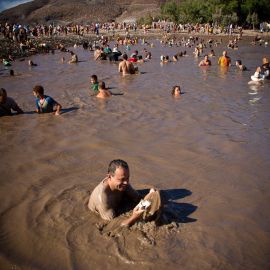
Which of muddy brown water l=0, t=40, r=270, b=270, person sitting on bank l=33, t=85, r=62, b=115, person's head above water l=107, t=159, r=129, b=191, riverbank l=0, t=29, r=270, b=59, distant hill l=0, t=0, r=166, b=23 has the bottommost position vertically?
muddy brown water l=0, t=40, r=270, b=270

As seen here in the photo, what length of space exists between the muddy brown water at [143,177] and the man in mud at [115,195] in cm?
15

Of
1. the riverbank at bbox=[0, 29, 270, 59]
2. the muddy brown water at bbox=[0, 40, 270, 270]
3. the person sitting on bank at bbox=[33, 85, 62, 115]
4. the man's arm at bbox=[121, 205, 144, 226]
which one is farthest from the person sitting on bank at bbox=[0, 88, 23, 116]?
the riverbank at bbox=[0, 29, 270, 59]

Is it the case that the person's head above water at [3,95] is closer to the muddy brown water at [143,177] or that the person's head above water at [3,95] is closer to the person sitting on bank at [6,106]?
the person sitting on bank at [6,106]

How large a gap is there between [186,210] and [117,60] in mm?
17479

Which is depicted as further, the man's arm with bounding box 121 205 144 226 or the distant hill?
Answer: the distant hill

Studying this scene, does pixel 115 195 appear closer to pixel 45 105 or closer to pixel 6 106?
pixel 45 105

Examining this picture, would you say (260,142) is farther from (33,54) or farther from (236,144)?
(33,54)

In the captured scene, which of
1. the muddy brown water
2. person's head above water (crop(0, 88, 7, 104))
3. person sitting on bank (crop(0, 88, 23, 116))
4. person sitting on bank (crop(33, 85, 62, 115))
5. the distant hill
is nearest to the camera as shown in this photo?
the muddy brown water

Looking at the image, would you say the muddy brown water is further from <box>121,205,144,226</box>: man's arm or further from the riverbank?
the riverbank

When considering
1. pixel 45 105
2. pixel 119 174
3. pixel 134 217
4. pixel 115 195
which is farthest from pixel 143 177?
pixel 45 105

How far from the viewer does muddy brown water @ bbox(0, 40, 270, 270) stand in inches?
146

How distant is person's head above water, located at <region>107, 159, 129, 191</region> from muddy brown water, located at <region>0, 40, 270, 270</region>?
0.55 metres

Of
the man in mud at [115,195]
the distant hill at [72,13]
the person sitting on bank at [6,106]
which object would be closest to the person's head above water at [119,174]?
the man in mud at [115,195]

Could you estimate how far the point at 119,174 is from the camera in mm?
3850
